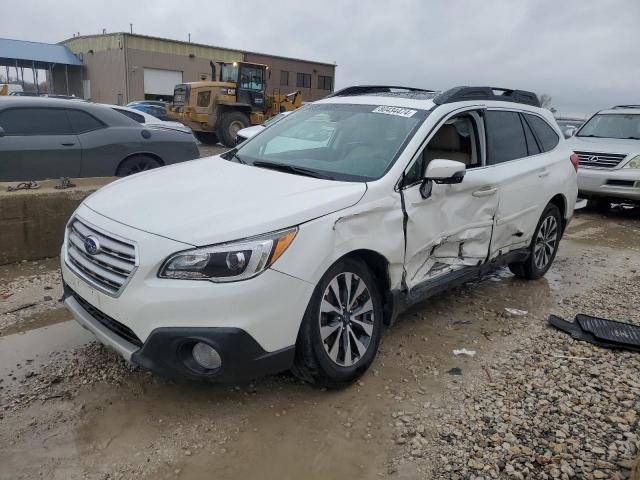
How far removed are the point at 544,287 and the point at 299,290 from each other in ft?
11.5

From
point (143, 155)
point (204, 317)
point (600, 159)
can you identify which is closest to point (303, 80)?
point (600, 159)

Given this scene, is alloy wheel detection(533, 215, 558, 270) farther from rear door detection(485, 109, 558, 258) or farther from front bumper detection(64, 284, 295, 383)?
front bumper detection(64, 284, 295, 383)

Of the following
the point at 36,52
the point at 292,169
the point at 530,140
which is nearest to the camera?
the point at 292,169

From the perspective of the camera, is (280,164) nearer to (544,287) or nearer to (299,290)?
(299,290)

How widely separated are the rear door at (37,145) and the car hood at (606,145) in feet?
27.6

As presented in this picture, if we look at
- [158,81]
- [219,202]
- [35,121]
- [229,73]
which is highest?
[158,81]

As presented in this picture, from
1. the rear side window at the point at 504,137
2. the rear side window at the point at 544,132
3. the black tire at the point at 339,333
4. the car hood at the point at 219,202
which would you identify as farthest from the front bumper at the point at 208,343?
the rear side window at the point at 544,132

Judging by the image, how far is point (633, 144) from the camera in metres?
9.20

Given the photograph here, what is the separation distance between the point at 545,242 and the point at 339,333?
3.23m

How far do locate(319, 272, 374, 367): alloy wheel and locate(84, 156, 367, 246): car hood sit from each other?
1.51 ft

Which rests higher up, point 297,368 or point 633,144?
point 633,144

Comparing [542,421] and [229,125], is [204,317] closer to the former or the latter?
[542,421]

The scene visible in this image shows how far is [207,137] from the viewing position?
750 inches

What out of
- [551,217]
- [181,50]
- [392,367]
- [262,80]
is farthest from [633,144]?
[181,50]
